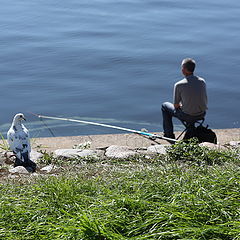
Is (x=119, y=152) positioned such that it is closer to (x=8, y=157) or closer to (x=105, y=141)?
(x=8, y=157)

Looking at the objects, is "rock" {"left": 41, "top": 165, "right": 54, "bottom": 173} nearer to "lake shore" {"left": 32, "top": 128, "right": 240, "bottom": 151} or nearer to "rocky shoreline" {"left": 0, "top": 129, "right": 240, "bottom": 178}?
"rocky shoreline" {"left": 0, "top": 129, "right": 240, "bottom": 178}

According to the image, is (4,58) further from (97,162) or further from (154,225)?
(154,225)

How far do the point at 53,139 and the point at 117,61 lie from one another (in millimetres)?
5580

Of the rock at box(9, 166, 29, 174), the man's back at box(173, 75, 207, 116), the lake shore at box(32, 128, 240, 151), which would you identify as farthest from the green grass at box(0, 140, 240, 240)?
the man's back at box(173, 75, 207, 116)

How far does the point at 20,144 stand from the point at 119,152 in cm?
124

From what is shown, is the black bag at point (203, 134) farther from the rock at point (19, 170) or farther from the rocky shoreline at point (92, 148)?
A: the rock at point (19, 170)

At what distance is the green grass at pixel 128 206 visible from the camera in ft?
14.8

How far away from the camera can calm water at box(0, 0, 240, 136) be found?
39.4 ft

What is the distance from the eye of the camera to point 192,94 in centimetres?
946

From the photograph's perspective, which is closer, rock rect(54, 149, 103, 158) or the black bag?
rock rect(54, 149, 103, 158)

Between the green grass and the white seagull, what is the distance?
1.26 meters

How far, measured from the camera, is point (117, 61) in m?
14.7

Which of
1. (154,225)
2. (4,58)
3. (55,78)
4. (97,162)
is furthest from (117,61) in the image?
(154,225)

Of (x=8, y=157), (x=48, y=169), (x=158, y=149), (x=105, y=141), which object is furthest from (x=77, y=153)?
(x=105, y=141)
